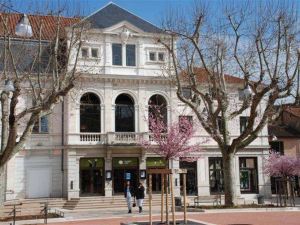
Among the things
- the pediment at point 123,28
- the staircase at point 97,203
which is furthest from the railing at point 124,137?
the pediment at point 123,28

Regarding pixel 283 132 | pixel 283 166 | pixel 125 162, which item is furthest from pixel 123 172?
pixel 283 132

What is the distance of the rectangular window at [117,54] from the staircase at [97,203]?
35.4 feet

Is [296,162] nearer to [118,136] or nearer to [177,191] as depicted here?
[177,191]

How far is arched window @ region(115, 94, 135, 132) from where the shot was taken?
128 ft

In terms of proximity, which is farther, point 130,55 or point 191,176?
point 191,176

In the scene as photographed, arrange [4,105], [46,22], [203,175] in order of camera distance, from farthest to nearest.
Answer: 1. [203,175]
2. [46,22]
3. [4,105]

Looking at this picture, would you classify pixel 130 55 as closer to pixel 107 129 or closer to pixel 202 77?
pixel 202 77

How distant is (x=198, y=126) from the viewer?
132 ft

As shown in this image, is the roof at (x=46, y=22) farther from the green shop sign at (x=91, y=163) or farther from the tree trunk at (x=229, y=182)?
the tree trunk at (x=229, y=182)

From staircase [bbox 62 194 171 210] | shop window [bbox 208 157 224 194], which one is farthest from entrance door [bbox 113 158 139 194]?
shop window [bbox 208 157 224 194]

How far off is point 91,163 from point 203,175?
9.63 metres

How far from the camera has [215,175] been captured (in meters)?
41.1

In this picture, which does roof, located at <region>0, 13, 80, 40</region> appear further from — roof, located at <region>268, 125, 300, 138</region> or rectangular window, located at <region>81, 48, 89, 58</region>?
roof, located at <region>268, 125, 300, 138</region>

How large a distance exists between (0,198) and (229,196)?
1284 centimetres
